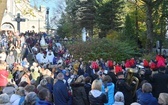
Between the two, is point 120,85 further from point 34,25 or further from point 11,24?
point 34,25

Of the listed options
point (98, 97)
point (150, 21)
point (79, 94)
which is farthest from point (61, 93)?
point (150, 21)

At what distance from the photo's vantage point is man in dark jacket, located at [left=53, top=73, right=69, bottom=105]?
10363 millimetres

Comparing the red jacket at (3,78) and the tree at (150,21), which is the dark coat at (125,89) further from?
the tree at (150,21)

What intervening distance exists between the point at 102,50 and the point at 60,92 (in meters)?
23.6

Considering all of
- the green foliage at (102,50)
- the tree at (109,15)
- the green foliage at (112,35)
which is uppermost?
the tree at (109,15)

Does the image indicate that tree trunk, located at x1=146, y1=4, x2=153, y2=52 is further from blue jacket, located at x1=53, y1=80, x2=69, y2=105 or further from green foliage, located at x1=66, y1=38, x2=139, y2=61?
blue jacket, located at x1=53, y1=80, x2=69, y2=105

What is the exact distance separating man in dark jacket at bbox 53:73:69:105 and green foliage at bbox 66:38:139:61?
2248 cm

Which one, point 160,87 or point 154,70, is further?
point 154,70

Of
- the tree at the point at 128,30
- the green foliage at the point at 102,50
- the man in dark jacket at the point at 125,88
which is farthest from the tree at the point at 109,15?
the man in dark jacket at the point at 125,88

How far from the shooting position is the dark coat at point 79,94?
34.5ft

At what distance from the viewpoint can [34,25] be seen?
9356 centimetres

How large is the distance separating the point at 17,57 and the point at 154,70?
12712mm

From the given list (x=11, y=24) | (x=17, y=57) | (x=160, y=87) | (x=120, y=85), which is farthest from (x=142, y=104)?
(x=11, y=24)

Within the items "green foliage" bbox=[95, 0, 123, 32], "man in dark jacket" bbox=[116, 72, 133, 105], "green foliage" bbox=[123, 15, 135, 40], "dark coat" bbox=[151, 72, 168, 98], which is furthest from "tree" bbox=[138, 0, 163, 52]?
"man in dark jacket" bbox=[116, 72, 133, 105]
